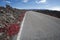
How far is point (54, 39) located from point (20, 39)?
8.88 feet

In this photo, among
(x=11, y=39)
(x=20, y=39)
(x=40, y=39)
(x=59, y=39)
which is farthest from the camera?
(x=11, y=39)

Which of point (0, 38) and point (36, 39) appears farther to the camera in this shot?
point (0, 38)

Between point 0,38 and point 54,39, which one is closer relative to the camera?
point 54,39

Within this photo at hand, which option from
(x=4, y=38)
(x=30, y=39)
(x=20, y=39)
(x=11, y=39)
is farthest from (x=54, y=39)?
(x=4, y=38)

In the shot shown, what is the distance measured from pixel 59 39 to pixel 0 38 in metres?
5.68

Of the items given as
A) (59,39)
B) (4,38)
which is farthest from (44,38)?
(4,38)

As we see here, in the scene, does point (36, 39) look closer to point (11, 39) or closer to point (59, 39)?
point (59, 39)

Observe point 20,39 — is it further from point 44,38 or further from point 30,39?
point 44,38

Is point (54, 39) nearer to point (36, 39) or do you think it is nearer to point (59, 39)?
point (59, 39)

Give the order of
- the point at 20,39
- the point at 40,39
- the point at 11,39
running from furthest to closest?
the point at 11,39 < the point at 20,39 < the point at 40,39

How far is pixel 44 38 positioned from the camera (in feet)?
39.0

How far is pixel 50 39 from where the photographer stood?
11.3 metres

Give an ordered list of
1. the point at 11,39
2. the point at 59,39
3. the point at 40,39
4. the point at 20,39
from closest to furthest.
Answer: the point at 59,39 < the point at 40,39 < the point at 20,39 < the point at 11,39

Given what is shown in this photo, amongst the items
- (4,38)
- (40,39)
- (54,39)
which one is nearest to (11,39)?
(4,38)
